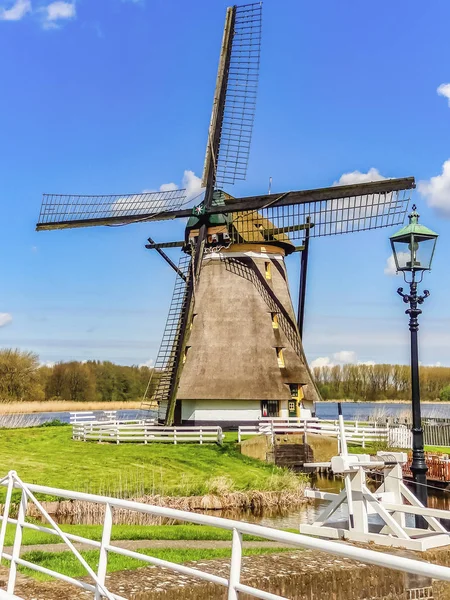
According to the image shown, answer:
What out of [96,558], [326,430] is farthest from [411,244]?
[326,430]

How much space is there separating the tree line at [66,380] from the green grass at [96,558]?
53.7 m

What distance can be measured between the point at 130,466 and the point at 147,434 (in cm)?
558

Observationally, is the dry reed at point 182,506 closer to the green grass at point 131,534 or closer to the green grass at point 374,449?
the green grass at point 131,534

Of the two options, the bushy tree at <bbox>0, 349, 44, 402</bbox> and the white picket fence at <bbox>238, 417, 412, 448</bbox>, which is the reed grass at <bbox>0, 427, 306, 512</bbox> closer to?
the white picket fence at <bbox>238, 417, 412, 448</bbox>

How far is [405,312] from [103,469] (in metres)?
12.5

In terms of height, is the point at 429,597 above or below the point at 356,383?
below

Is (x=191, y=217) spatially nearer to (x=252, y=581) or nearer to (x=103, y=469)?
(x=103, y=469)

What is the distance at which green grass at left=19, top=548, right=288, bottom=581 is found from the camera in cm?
732

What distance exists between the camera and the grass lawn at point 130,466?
1738 cm

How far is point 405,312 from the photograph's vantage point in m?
9.70

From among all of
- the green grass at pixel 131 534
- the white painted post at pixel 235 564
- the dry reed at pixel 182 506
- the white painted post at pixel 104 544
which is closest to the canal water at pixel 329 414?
the dry reed at pixel 182 506

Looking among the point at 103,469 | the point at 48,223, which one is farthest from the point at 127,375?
the point at 103,469

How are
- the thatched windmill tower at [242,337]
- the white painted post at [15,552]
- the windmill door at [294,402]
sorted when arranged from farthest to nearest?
the windmill door at [294,402] < the thatched windmill tower at [242,337] < the white painted post at [15,552]

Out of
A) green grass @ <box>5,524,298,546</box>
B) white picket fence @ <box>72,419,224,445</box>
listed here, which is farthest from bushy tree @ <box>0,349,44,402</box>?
green grass @ <box>5,524,298,546</box>
